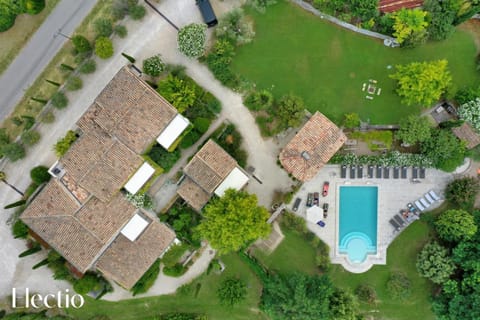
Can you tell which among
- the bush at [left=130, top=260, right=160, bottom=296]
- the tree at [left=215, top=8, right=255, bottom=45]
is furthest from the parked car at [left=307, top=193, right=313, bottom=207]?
the tree at [left=215, top=8, right=255, bottom=45]

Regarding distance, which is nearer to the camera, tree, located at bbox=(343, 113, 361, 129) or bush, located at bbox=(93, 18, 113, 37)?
bush, located at bbox=(93, 18, 113, 37)

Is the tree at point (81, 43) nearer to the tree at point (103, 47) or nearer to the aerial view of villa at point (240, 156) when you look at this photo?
the aerial view of villa at point (240, 156)

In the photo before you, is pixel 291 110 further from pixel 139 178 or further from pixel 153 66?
pixel 139 178

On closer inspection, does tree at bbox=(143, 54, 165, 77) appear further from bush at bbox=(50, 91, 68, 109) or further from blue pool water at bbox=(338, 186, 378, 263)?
blue pool water at bbox=(338, 186, 378, 263)

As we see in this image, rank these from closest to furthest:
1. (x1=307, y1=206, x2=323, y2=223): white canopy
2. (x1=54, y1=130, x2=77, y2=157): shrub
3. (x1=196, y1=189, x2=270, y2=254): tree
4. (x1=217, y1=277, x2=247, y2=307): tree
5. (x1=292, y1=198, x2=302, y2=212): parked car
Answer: (x1=196, y1=189, x2=270, y2=254): tree < (x1=54, y1=130, x2=77, y2=157): shrub < (x1=217, y1=277, x2=247, y2=307): tree < (x1=307, y1=206, x2=323, y2=223): white canopy < (x1=292, y1=198, x2=302, y2=212): parked car

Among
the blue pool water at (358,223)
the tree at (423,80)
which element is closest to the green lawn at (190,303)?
the blue pool water at (358,223)

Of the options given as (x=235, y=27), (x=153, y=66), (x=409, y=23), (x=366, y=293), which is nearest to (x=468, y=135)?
(x=409, y=23)
